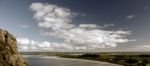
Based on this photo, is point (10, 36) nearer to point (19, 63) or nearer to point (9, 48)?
point (9, 48)

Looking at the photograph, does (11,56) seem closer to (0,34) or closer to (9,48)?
(9,48)

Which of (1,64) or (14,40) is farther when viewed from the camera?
(14,40)

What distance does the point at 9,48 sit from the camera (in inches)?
1709

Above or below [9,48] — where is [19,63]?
below

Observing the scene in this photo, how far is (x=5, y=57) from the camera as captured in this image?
41.7 meters

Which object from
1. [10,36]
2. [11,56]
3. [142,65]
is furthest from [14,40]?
[142,65]

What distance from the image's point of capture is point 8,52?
42.7 m

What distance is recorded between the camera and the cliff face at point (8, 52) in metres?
41.5

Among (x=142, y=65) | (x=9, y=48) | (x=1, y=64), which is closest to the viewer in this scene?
(x=1, y=64)

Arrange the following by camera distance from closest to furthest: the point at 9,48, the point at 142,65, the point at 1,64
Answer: the point at 1,64, the point at 9,48, the point at 142,65

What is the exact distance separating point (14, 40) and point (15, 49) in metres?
2.04

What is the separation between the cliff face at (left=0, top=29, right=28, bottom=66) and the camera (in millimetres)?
41531

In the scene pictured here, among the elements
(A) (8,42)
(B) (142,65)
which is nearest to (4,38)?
(A) (8,42)

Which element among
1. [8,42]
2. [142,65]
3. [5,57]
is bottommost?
[142,65]
